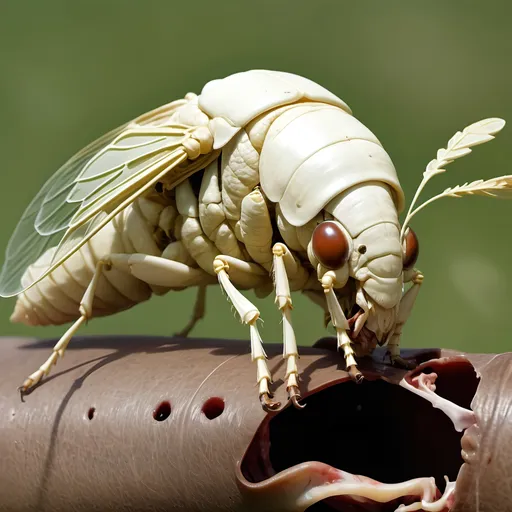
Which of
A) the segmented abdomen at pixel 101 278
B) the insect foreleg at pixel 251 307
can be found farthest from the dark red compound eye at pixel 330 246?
the segmented abdomen at pixel 101 278

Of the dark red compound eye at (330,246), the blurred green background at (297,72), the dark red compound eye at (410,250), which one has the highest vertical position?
the dark red compound eye at (330,246)

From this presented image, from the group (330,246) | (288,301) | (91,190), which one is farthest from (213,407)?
(91,190)

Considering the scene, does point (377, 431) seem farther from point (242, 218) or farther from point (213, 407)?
point (242, 218)

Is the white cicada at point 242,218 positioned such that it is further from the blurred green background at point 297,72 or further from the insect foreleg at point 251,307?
the blurred green background at point 297,72

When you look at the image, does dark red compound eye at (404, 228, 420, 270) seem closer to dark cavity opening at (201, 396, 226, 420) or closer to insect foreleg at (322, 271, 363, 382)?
insect foreleg at (322, 271, 363, 382)

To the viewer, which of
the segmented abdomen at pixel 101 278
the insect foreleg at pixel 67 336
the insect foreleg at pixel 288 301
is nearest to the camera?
the insect foreleg at pixel 288 301

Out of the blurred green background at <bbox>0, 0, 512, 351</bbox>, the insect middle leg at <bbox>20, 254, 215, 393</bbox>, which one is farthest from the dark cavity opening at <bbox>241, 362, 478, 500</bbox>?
the blurred green background at <bbox>0, 0, 512, 351</bbox>
